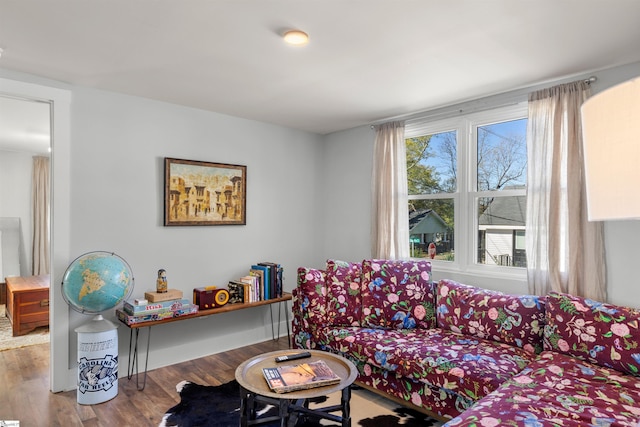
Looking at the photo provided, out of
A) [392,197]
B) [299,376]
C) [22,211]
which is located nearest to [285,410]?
[299,376]

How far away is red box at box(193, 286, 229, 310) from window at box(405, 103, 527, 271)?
1982mm

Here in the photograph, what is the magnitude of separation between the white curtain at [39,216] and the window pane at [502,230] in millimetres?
6490

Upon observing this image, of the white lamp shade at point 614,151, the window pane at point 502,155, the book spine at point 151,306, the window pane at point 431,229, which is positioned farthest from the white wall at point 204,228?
the white lamp shade at point 614,151

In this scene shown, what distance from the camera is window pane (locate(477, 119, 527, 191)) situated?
3.29 metres

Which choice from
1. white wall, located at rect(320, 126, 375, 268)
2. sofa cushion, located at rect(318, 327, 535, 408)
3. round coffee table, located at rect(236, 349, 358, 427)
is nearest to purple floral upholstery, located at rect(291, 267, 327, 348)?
sofa cushion, located at rect(318, 327, 535, 408)

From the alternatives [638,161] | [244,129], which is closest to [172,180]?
[244,129]

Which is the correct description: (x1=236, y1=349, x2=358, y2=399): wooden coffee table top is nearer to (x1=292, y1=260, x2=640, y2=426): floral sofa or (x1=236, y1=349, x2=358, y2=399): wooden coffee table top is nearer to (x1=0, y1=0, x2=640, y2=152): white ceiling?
(x1=292, y1=260, x2=640, y2=426): floral sofa

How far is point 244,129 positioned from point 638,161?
3833 mm

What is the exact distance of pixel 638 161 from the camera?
2.25 ft

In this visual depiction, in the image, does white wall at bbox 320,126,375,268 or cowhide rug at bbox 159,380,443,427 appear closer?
cowhide rug at bbox 159,380,443,427

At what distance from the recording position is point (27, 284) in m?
4.77

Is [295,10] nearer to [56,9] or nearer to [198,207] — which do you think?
[56,9]

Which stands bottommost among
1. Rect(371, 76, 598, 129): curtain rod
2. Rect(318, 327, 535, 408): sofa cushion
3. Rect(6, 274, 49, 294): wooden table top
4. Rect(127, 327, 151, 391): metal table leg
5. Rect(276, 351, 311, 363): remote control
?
Rect(127, 327, 151, 391): metal table leg

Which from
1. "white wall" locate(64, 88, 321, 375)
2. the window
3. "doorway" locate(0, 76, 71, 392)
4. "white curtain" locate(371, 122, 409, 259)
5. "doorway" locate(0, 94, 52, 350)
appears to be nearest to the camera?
"doorway" locate(0, 76, 71, 392)
